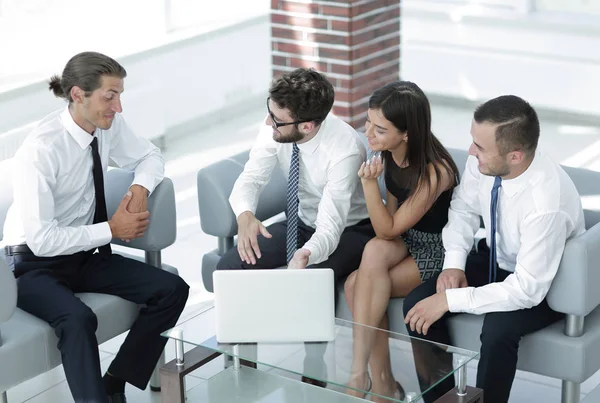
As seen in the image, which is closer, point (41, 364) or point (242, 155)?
point (41, 364)

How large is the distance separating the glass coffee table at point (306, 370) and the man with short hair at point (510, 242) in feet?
0.39

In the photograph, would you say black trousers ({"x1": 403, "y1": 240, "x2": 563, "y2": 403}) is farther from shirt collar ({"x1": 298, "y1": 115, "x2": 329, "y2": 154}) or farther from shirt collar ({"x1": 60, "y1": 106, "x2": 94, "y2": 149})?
shirt collar ({"x1": 60, "y1": 106, "x2": 94, "y2": 149})

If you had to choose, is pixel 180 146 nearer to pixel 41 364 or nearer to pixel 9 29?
pixel 9 29

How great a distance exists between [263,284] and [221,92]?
4.58 metres

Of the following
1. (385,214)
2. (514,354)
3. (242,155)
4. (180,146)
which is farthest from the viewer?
(180,146)

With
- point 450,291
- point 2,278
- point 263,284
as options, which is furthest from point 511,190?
point 2,278

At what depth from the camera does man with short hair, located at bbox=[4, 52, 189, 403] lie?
11.4 ft

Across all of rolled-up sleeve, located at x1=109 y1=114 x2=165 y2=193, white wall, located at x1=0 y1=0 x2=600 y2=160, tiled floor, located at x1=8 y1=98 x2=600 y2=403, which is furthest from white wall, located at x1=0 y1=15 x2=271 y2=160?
rolled-up sleeve, located at x1=109 y1=114 x2=165 y2=193

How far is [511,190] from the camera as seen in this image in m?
3.35

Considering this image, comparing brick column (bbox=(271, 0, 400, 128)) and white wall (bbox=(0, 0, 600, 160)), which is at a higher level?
brick column (bbox=(271, 0, 400, 128))

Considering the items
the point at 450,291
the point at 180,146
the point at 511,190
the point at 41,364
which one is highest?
the point at 511,190

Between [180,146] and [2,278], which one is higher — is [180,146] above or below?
below

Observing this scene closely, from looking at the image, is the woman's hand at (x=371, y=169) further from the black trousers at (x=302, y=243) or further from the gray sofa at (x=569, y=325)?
the gray sofa at (x=569, y=325)

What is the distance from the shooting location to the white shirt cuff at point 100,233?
359cm
